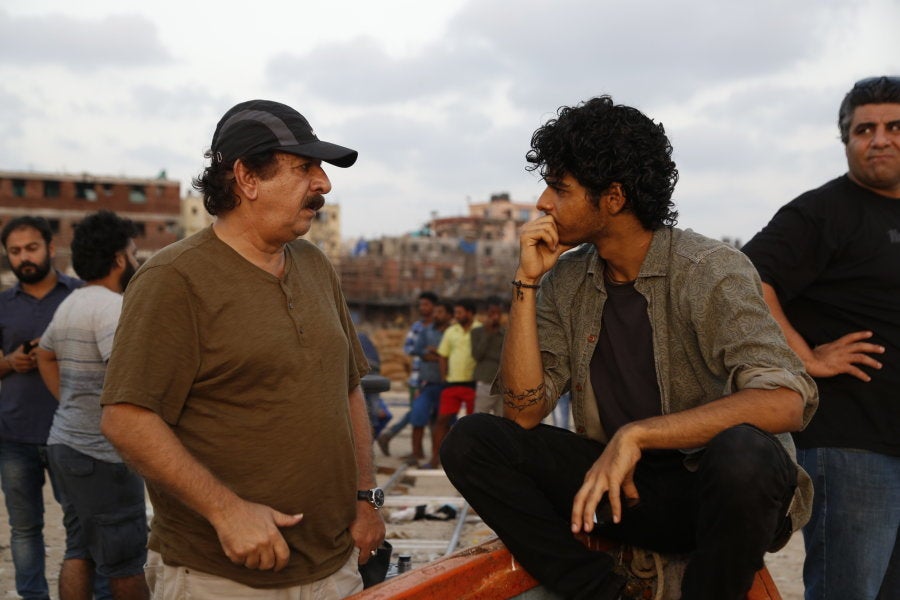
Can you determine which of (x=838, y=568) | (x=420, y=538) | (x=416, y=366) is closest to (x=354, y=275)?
(x=416, y=366)

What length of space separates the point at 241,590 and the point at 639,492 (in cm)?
122

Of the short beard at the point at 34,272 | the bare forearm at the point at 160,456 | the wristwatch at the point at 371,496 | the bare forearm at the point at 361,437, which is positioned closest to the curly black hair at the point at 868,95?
the bare forearm at the point at 361,437

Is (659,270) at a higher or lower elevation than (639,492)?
higher

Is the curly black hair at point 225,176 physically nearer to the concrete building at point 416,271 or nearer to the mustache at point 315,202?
the mustache at point 315,202

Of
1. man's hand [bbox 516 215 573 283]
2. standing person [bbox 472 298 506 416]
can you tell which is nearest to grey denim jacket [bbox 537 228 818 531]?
man's hand [bbox 516 215 573 283]

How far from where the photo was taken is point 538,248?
299 centimetres

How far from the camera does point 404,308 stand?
5375 cm

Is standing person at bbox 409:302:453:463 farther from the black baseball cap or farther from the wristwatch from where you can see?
the black baseball cap

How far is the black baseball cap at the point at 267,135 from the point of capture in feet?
8.58

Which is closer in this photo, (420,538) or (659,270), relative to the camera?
(659,270)

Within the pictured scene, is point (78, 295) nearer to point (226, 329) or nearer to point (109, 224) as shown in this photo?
point (109, 224)

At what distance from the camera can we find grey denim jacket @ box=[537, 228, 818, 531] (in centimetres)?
258

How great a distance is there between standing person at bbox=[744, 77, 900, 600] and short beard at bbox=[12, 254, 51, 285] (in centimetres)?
390

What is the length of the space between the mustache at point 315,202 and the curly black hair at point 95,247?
211 cm
